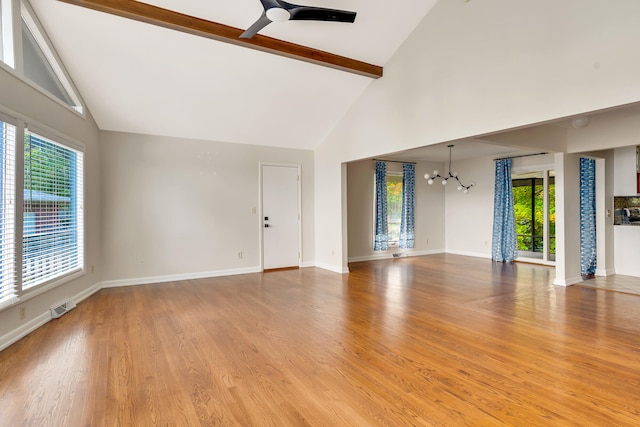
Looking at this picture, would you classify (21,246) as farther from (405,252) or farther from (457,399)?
(405,252)

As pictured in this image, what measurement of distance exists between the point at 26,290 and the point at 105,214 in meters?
2.15

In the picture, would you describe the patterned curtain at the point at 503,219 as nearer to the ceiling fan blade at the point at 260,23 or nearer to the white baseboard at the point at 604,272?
the white baseboard at the point at 604,272

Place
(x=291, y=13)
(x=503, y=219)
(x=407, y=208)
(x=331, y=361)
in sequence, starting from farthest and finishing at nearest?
1. (x=407, y=208)
2. (x=503, y=219)
3. (x=291, y=13)
4. (x=331, y=361)

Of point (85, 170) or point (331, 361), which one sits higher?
point (85, 170)

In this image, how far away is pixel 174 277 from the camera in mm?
5867

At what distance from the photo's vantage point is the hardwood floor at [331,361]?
6.81ft

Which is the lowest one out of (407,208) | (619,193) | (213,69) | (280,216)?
(280,216)

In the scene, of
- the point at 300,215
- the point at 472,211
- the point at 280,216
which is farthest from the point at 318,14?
the point at 472,211

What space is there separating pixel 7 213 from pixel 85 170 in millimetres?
1849

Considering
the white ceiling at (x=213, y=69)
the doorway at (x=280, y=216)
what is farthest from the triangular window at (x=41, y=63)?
the doorway at (x=280, y=216)

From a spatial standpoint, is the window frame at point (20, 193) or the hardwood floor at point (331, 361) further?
the window frame at point (20, 193)

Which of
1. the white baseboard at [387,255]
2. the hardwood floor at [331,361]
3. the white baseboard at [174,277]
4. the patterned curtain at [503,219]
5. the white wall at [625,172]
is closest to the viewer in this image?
the hardwood floor at [331,361]

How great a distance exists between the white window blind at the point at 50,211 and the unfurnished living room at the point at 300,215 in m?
0.03

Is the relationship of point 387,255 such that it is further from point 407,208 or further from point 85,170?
point 85,170
